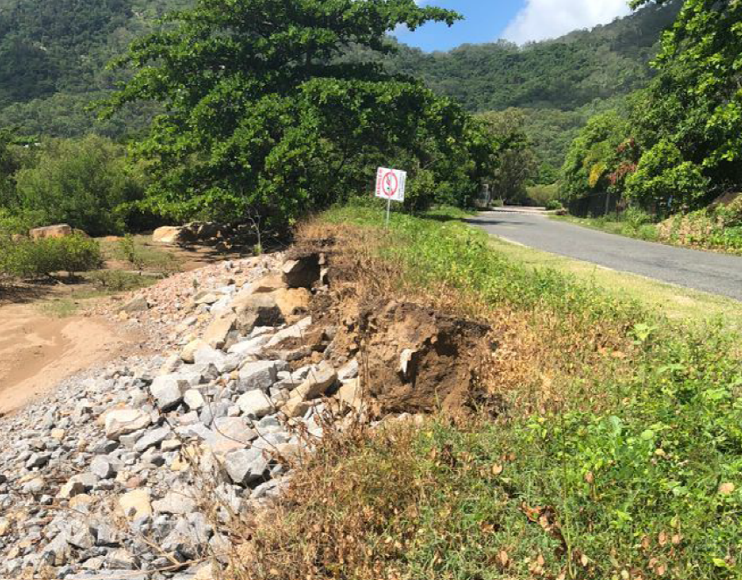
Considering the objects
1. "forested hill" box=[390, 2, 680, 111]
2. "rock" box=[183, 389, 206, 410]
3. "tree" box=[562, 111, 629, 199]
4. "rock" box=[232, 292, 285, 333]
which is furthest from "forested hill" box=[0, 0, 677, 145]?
"rock" box=[183, 389, 206, 410]

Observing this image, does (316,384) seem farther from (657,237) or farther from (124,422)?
(657,237)

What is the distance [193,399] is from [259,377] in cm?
78

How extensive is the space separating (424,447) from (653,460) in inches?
46.6

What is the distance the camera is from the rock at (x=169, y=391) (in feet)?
19.0

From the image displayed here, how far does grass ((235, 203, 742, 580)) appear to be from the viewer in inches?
93.1

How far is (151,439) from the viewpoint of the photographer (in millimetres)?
5195

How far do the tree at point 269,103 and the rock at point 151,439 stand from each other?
31.7ft

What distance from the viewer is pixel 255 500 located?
142 inches

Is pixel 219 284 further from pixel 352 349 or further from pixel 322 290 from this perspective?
pixel 352 349

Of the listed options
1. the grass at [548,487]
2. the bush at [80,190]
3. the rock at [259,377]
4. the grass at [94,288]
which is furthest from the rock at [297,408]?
the bush at [80,190]

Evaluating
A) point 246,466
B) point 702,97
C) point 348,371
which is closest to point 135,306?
point 348,371

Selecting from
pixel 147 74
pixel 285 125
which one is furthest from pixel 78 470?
pixel 147 74

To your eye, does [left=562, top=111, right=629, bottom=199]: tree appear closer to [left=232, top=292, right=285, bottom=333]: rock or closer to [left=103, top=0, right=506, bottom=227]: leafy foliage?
[left=103, top=0, right=506, bottom=227]: leafy foliage

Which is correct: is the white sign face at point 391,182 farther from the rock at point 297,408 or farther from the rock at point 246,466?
the rock at point 246,466
